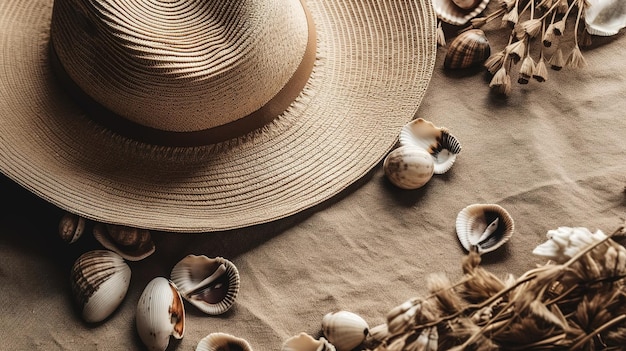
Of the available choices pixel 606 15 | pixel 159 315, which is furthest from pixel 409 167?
pixel 606 15

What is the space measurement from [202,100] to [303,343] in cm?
54

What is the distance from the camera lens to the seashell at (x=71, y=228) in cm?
139

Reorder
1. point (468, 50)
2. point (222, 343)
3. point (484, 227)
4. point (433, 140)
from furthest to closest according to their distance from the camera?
point (468, 50) → point (433, 140) → point (484, 227) → point (222, 343)

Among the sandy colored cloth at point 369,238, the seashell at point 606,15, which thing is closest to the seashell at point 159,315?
the sandy colored cloth at point 369,238

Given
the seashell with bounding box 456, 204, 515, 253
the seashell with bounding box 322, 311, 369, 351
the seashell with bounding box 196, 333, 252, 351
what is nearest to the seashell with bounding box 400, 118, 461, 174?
the seashell with bounding box 456, 204, 515, 253

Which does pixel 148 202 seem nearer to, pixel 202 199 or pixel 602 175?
pixel 202 199

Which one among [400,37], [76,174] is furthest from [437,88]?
[76,174]

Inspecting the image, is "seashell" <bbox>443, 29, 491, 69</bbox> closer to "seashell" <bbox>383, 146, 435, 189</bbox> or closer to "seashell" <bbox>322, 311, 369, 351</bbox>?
"seashell" <bbox>383, 146, 435, 189</bbox>

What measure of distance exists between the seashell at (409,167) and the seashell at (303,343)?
425 millimetres

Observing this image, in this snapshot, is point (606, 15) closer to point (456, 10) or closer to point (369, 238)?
point (456, 10)

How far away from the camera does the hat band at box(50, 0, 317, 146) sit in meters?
1.35

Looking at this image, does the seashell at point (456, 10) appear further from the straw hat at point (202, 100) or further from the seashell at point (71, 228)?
the seashell at point (71, 228)

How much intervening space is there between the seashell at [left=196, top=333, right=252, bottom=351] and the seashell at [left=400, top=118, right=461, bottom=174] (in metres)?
0.61

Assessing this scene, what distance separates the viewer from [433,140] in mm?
1562
